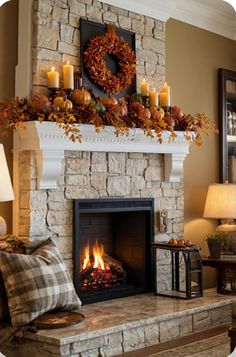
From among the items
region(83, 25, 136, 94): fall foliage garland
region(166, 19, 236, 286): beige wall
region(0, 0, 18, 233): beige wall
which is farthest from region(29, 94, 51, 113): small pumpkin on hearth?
region(166, 19, 236, 286): beige wall

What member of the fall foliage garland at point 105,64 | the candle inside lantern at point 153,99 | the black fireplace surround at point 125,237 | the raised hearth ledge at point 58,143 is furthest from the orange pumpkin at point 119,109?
the black fireplace surround at point 125,237

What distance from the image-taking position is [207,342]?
3762mm

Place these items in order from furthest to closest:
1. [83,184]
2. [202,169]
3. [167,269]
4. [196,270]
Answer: [202,169] < [167,269] < [196,270] < [83,184]

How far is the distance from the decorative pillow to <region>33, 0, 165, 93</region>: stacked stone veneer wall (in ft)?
4.27

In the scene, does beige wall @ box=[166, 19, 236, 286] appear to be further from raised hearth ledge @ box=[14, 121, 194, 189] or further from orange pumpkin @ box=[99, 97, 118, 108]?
orange pumpkin @ box=[99, 97, 118, 108]

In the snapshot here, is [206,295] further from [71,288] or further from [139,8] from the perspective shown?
[139,8]

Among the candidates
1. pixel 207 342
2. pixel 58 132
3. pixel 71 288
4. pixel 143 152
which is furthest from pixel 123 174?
pixel 207 342

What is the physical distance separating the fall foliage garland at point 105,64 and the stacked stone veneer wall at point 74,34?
114mm

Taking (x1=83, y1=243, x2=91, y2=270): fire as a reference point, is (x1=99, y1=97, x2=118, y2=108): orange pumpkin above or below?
above

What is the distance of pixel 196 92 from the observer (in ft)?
17.3

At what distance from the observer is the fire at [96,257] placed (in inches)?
173

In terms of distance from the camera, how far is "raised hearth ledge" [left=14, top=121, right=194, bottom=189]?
3621mm

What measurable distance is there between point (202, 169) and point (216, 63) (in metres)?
1.23

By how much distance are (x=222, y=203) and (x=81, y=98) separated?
1934 mm
